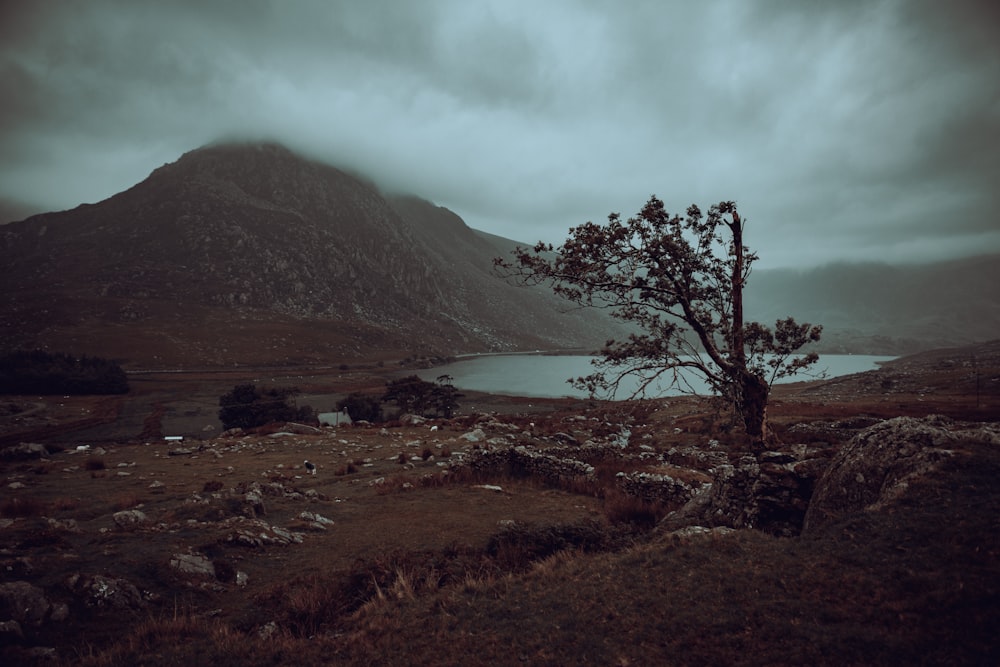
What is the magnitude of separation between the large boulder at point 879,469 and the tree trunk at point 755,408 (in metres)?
6.07

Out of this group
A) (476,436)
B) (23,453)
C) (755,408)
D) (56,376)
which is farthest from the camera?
(56,376)

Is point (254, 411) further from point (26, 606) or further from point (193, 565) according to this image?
point (26, 606)

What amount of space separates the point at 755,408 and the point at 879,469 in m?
7.67

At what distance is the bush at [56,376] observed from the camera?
68375mm

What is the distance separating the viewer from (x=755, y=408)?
1373 cm

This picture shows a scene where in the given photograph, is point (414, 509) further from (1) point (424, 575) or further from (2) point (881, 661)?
(2) point (881, 661)

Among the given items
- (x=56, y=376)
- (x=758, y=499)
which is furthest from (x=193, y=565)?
(x=56, y=376)

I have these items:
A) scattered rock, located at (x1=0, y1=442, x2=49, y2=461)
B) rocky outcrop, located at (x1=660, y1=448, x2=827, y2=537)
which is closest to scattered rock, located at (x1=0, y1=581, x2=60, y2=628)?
rocky outcrop, located at (x1=660, y1=448, x2=827, y2=537)

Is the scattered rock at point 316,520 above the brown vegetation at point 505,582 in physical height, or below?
below

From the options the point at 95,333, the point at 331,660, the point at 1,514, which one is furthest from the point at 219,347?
the point at 331,660

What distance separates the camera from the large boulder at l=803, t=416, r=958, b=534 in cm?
599

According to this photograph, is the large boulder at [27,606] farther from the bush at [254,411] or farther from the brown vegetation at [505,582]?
the bush at [254,411]

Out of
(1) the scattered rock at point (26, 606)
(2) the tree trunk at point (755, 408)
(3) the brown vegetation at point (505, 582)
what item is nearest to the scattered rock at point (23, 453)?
(3) the brown vegetation at point (505, 582)

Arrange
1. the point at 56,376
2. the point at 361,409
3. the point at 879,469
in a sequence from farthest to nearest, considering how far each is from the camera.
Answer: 1. the point at 56,376
2. the point at 361,409
3. the point at 879,469
